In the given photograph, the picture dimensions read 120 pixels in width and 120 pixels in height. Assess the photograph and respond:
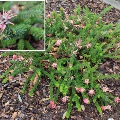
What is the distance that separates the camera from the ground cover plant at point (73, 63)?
10.6 feet

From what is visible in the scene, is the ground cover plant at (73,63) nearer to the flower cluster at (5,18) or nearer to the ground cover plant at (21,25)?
the ground cover plant at (21,25)

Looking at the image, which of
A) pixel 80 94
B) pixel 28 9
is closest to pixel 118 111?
pixel 80 94

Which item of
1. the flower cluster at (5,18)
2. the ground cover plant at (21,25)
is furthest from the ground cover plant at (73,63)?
the flower cluster at (5,18)

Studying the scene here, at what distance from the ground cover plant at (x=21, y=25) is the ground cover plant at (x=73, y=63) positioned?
440 mm

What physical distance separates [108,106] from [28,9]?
4.48 feet

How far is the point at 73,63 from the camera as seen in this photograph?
3.47 meters

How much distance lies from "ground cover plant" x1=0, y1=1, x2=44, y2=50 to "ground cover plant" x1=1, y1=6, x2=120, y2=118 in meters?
0.44

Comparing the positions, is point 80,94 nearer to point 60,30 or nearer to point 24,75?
point 24,75

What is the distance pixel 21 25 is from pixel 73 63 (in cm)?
93

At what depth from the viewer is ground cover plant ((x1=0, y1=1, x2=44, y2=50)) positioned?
2.63 meters

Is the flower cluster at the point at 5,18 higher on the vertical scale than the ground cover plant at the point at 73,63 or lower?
higher

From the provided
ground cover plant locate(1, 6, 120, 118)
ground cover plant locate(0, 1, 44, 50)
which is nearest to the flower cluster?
ground cover plant locate(0, 1, 44, 50)

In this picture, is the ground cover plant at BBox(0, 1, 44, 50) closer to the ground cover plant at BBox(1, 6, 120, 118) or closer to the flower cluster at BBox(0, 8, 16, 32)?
the flower cluster at BBox(0, 8, 16, 32)

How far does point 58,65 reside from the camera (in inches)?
129
